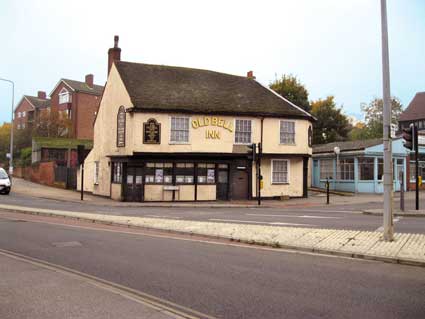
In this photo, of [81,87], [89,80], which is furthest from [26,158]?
[89,80]

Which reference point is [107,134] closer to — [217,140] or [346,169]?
[217,140]

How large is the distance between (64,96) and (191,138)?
127 ft

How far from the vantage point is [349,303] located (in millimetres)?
6617

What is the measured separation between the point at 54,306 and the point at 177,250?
4948mm

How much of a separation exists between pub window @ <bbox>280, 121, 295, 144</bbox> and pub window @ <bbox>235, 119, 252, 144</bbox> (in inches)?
97.3

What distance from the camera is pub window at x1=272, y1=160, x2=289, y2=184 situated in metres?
33.4

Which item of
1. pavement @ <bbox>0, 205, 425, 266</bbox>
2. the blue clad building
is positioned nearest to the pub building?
the blue clad building

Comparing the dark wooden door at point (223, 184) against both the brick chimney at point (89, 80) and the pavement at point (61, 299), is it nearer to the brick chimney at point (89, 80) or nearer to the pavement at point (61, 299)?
the pavement at point (61, 299)

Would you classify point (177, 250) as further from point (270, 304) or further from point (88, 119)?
point (88, 119)

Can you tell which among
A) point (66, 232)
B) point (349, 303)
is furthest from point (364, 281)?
point (66, 232)

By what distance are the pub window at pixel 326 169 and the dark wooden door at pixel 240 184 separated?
10.8m

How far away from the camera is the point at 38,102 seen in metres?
77.1

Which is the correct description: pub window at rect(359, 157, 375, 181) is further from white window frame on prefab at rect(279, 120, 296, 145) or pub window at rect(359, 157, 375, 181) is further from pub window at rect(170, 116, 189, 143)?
pub window at rect(170, 116, 189, 143)

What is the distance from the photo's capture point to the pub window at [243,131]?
32.3 meters
